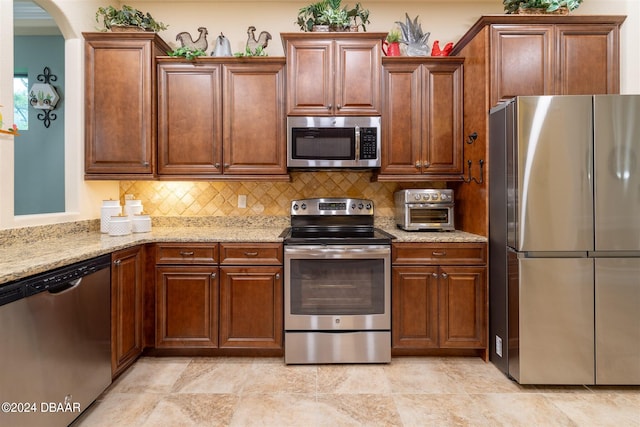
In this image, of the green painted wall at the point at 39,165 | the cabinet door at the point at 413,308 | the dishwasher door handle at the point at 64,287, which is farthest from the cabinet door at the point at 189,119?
the cabinet door at the point at 413,308

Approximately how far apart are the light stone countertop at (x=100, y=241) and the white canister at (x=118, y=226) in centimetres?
5

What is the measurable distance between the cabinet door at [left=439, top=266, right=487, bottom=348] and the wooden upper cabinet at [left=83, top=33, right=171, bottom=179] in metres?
2.50

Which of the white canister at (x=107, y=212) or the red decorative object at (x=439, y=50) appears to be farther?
the red decorative object at (x=439, y=50)

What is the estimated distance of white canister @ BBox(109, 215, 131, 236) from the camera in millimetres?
2611

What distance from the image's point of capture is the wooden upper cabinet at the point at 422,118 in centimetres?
281

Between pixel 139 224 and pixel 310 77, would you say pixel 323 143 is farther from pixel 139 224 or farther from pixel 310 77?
pixel 139 224

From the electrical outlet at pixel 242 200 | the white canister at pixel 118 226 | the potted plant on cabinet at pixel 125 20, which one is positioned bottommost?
the white canister at pixel 118 226

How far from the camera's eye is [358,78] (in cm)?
279

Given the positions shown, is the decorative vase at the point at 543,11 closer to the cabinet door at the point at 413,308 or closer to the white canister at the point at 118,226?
the cabinet door at the point at 413,308

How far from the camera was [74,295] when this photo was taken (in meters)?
1.76

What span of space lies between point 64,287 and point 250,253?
1131mm

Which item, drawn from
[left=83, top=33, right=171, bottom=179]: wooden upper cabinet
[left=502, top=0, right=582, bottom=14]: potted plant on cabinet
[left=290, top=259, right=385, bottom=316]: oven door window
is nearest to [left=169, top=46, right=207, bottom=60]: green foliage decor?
[left=83, top=33, right=171, bottom=179]: wooden upper cabinet

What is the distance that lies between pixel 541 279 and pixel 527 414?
2.59 feet

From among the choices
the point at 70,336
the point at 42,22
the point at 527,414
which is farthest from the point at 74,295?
the point at 42,22
